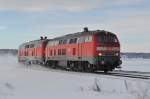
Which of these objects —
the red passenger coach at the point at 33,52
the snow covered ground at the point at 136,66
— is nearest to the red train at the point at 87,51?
the red passenger coach at the point at 33,52

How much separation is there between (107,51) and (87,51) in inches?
67.4

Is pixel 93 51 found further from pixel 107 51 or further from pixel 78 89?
pixel 78 89

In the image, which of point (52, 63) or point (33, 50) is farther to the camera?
point (33, 50)

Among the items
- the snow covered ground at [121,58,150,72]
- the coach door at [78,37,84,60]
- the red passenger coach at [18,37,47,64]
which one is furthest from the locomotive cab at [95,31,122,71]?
the red passenger coach at [18,37,47,64]

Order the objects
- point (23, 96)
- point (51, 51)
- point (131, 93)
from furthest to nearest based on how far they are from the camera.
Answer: point (51, 51), point (131, 93), point (23, 96)

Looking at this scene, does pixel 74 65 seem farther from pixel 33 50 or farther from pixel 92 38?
pixel 33 50

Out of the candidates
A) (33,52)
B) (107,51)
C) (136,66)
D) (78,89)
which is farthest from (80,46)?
(136,66)

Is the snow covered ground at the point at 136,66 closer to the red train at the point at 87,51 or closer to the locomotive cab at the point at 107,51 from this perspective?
the red train at the point at 87,51

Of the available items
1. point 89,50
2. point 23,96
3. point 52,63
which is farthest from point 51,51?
point 23,96

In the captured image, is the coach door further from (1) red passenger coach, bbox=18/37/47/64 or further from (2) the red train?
(1) red passenger coach, bbox=18/37/47/64

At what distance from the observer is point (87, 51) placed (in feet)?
109

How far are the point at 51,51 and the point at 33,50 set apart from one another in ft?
27.7

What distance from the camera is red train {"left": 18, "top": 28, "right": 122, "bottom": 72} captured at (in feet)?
105

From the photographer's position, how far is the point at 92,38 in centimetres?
3256
